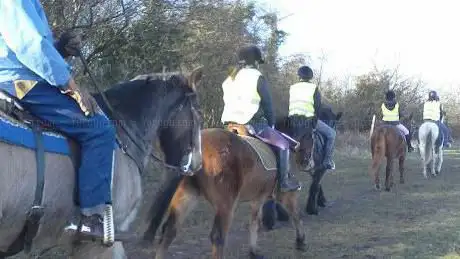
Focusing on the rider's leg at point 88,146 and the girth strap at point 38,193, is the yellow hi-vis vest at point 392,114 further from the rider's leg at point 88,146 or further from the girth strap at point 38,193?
the girth strap at point 38,193

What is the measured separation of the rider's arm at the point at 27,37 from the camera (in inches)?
133

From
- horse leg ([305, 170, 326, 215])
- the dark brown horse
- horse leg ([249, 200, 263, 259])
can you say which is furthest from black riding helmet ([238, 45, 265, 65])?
horse leg ([305, 170, 326, 215])

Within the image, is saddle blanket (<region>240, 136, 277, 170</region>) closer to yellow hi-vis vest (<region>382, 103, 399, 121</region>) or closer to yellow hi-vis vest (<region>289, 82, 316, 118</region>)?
yellow hi-vis vest (<region>289, 82, 316, 118</region>)

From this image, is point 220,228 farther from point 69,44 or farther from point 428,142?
point 428,142

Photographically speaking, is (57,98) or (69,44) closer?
(57,98)

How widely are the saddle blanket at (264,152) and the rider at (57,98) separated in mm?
3686

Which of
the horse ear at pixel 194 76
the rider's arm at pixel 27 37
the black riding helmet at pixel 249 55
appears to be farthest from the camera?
the black riding helmet at pixel 249 55

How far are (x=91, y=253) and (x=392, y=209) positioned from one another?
358 inches

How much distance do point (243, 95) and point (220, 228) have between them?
1.95 meters

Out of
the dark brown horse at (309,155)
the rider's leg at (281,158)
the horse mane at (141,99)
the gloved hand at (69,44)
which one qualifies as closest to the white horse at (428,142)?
the dark brown horse at (309,155)

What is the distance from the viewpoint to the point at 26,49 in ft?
11.2

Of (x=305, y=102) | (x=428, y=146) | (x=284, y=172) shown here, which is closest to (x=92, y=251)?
(x=284, y=172)

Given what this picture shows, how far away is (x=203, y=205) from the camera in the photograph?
1141 cm

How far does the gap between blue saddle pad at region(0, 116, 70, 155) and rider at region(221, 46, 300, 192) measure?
4100 millimetres
